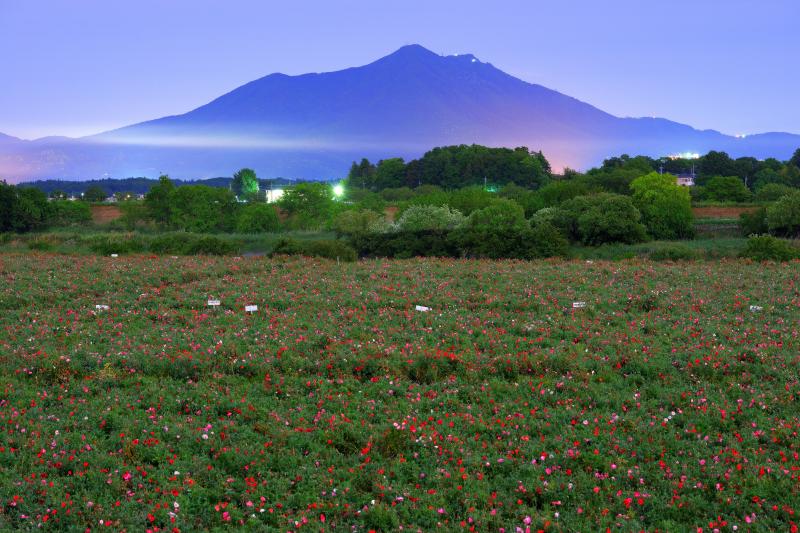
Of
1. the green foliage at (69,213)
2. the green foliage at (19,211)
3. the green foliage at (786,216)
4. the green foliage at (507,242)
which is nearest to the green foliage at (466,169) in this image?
the green foliage at (69,213)

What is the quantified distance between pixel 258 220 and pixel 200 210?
11277 mm

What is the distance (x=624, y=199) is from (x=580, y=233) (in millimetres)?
5255

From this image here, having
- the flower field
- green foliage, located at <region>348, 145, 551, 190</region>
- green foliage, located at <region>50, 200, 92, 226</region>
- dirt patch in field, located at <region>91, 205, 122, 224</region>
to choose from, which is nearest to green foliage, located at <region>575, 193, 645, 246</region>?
the flower field

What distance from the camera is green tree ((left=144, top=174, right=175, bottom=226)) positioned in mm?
93562

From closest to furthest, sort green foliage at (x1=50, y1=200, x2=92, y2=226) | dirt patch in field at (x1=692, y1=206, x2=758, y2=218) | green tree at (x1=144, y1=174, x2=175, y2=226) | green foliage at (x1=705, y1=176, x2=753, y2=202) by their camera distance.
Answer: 1. dirt patch in field at (x1=692, y1=206, x2=758, y2=218)
2. green foliage at (x1=50, y1=200, x2=92, y2=226)
3. green tree at (x1=144, y1=174, x2=175, y2=226)
4. green foliage at (x1=705, y1=176, x2=753, y2=202)

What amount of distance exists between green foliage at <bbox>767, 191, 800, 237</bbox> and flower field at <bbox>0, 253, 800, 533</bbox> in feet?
169

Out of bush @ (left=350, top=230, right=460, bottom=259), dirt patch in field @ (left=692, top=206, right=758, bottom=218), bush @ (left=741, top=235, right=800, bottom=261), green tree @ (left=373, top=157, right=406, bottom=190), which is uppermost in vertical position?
green tree @ (left=373, top=157, right=406, bottom=190)

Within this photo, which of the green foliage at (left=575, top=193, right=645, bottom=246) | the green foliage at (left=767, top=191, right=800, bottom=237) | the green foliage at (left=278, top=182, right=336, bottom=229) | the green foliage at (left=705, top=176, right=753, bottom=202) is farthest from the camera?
the green foliage at (left=705, top=176, right=753, bottom=202)

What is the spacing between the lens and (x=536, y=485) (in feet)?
23.1

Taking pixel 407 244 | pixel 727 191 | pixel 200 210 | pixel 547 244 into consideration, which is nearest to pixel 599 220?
pixel 547 244

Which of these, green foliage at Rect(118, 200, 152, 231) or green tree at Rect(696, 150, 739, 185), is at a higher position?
green tree at Rect(696, 150, 739, 185)

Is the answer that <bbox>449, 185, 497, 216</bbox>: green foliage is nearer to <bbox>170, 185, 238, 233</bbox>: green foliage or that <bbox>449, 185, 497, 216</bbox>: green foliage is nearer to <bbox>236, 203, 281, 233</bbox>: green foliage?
<bbox>236, 203, 281, 233</bbox>: green foliage

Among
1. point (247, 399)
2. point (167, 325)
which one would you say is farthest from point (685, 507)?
point (167, 325)

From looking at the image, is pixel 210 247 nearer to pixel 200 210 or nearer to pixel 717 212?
pixel 200 210
